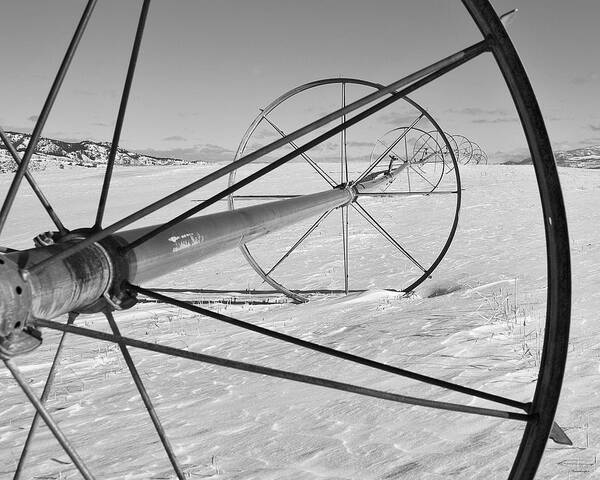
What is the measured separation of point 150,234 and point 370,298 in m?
4.20

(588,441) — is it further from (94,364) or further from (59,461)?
(94,364)

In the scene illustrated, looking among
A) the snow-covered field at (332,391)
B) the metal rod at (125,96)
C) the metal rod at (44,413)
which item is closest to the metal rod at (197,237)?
the metal rod at (125,96)

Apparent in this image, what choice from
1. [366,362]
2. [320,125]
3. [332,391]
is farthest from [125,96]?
[332,391]

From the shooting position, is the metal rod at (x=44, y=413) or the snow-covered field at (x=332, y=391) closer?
the metal rod at (x=44, y=413)

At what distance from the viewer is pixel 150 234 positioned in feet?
6.04

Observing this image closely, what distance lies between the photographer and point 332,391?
3.14m

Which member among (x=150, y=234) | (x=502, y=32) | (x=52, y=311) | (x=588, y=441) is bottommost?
(x=588, y=441)

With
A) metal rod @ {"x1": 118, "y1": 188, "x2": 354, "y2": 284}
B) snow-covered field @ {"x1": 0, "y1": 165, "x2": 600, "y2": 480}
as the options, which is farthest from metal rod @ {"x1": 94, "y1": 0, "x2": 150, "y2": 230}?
snow-covered field @ {"x1": 0, "y1": 165, "x2": 600, "y2": 480}

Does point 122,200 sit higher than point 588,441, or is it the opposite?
point 122,200

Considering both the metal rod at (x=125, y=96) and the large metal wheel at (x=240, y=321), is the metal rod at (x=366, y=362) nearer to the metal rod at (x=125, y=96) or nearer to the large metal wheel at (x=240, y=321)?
the large metal wheel at (x=240, y=321)

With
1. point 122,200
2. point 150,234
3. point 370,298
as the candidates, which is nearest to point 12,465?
point 150,234

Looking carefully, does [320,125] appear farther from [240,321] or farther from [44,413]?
[44,413]

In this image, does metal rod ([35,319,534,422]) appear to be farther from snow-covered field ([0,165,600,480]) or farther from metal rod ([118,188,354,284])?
snow-covered field ([0,165,600,480])

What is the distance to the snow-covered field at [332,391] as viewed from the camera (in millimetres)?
2346
